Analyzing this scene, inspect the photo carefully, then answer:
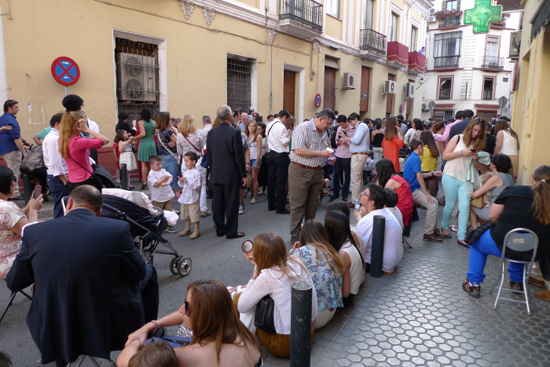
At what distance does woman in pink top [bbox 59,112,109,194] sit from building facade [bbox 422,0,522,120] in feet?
109

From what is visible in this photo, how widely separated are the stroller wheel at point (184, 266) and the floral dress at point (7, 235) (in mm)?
1671

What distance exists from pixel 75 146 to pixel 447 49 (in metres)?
37.8

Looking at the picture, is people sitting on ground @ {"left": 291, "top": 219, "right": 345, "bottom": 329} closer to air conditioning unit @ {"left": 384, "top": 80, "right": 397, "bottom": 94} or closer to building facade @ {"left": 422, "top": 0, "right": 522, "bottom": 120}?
air conditioning unit @ {"left": 384, "top": 80, "right": 397, "bottom": 94}

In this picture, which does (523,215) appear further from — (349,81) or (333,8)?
(333,8)

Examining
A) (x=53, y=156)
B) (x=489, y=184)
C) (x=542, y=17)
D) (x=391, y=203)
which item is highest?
(x=542, y=17)

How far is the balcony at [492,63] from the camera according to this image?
33.4 meters

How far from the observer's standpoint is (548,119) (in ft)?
20.8

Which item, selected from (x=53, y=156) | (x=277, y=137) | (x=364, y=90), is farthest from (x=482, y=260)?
(x=364, y=90)

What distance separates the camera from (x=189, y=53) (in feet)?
34.9

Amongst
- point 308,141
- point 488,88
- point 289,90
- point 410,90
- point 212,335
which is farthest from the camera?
point 488,88

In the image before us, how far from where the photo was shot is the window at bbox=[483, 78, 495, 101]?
112 ft

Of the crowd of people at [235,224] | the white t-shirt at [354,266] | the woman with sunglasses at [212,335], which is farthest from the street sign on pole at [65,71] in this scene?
the woman with sunglasses at [212,335]

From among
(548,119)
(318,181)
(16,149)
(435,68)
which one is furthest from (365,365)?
(435,68)

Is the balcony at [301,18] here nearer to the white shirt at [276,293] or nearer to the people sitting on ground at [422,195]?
the people sitting on ground at [422,195]
